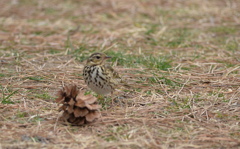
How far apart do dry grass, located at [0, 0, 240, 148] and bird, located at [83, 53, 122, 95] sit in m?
0.27

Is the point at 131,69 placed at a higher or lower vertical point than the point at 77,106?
higher

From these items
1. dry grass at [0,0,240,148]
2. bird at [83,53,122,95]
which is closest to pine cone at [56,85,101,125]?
dry grass at [0,0,240,148]

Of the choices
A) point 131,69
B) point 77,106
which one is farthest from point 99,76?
point 131,69

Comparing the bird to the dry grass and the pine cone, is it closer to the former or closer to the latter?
the dry grass

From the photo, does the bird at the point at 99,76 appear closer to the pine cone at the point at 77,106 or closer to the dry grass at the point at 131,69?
the dry grass at the point at 131,69

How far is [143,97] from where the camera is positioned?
5.86 m

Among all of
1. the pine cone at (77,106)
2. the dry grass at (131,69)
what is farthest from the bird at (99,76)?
the pine cone at (77,106)

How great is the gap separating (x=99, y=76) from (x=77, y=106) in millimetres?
812

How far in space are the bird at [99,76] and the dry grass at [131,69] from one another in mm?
266

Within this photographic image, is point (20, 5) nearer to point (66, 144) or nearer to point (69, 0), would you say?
point (69, 0)

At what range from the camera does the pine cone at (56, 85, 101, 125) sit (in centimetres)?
470

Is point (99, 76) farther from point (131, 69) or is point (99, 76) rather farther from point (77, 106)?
point (131, 69)

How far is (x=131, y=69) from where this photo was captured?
22.7ft

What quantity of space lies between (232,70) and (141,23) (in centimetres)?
377
